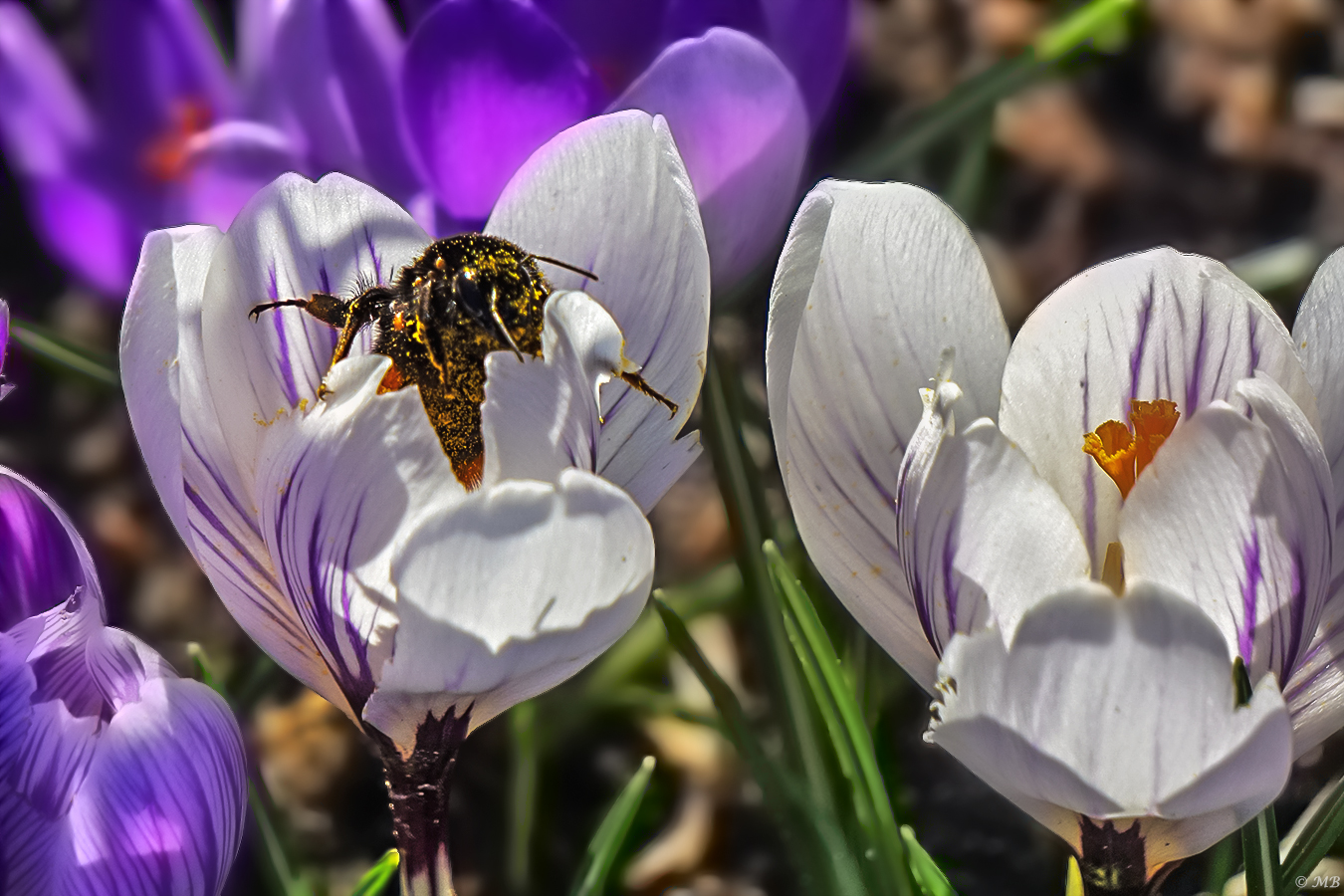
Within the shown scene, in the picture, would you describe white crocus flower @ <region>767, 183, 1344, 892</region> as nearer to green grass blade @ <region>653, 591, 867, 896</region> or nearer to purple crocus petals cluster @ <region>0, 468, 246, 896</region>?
green grass blade @ <region>653, 591, 867, 896</region>

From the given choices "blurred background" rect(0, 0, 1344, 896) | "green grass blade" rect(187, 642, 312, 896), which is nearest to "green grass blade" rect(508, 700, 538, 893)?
"blurred background" rect(0, 0, 1344, 896)

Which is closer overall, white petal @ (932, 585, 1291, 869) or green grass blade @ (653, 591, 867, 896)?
white petal @ (932, 585, 1291, 869)

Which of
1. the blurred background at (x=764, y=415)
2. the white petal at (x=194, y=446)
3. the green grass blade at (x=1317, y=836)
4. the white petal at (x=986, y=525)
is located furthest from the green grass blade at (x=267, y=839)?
the green grass blade at (x=1317, y=836)

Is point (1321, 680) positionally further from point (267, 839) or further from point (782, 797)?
point (267, 839)

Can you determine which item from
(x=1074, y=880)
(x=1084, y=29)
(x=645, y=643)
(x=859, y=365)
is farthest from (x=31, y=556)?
(x=1084, y=29)

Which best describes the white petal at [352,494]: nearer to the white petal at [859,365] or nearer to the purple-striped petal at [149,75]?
the white petal at [859,365]

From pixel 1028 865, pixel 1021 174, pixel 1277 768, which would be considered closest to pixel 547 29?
pixel 1277 768

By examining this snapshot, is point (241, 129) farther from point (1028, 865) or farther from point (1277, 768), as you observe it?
point (1028, 865)
